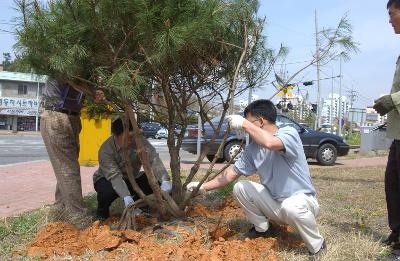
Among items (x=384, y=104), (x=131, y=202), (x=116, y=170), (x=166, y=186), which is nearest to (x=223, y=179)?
(x=166, y=186)

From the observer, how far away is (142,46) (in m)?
3.23

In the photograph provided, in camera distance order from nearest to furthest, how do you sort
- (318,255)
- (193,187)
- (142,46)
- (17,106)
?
(142,46), (318,255), (193,187), (17,106)

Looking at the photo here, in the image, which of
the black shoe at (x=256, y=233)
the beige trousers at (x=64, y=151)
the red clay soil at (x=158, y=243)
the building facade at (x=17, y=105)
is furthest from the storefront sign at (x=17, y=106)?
the black shoe at (x=256, y=233)

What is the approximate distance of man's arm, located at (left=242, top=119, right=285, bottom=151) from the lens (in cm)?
331

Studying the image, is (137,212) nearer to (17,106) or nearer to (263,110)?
(263,110)

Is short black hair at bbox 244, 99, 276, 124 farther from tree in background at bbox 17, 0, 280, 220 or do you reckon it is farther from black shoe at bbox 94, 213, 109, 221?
black shoe at bbox 94, 213, 109, 221

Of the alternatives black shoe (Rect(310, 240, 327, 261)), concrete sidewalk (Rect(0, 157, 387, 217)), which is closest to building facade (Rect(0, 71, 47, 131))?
concrete sidewalk (Rect(0, 157, 387, 217))

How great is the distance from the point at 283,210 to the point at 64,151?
2022 mm

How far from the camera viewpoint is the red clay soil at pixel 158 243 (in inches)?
129

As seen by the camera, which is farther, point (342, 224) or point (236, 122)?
point (342, 224)

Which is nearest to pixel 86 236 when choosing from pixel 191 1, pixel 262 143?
pixel 262 143

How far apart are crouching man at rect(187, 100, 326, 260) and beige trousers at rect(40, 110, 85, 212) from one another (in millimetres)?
1385

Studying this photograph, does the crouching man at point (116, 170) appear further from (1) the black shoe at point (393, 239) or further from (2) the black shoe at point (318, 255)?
(1) the black shoe at point (393, 239)

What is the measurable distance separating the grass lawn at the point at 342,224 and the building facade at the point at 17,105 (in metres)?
44.3
